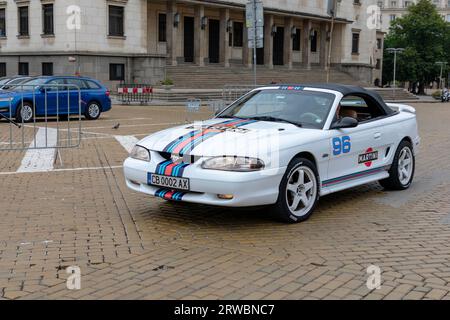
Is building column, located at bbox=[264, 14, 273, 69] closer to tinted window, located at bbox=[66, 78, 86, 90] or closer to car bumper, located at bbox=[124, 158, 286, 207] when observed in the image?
tinted window, located at bbox=[66, 78, 86, 90]

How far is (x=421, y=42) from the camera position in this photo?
A: 82.8 metres

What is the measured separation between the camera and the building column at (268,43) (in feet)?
173

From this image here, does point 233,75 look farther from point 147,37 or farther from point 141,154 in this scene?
point 141,154

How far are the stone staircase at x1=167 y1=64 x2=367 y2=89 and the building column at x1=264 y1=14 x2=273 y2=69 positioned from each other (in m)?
0.83

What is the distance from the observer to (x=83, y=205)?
7.68 m

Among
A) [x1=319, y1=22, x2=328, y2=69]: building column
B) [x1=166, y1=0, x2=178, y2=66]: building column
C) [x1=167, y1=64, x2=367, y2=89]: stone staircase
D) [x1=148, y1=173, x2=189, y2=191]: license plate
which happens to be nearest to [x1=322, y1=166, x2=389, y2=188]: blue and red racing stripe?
[x1=148, y1=173, x2=189, y2=191]: license plate

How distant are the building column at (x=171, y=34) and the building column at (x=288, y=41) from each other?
1440cm

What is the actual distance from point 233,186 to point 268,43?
4848cm

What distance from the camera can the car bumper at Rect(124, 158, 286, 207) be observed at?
620 centimetres

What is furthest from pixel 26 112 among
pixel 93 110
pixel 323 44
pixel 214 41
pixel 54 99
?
pixel 323 44

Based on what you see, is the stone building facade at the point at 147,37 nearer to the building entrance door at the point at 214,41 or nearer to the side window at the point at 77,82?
the building entrance door at the point at 214,41

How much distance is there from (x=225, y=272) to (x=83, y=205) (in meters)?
3.16
